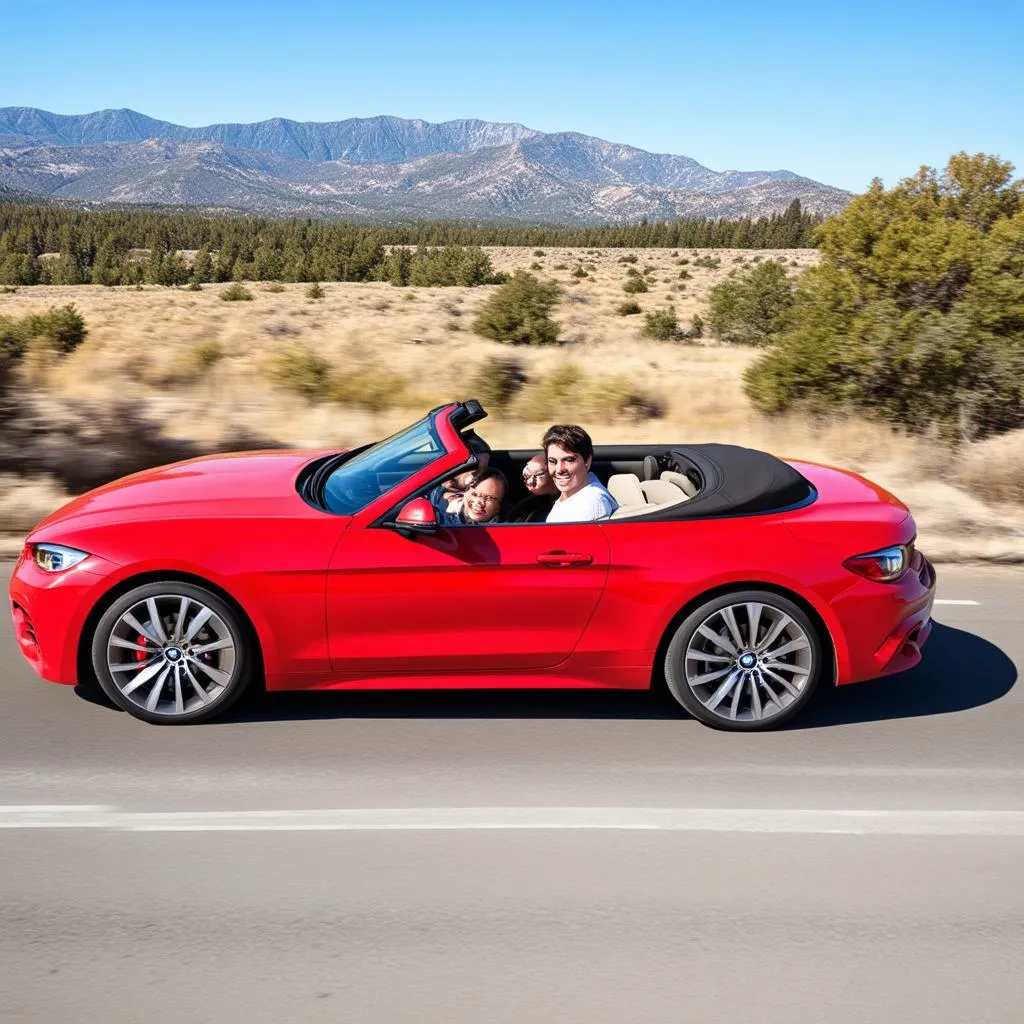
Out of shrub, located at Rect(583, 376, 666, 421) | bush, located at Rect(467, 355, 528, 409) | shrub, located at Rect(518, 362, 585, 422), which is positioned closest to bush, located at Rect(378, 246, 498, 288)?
bush, located at Rect(467, 355, 528, 409)

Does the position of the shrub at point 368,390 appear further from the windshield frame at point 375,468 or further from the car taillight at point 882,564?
the car taillight at point 882,564

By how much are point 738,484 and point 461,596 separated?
4.55 ft

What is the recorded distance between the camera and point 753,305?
37.5m

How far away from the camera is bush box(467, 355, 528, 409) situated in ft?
50.6

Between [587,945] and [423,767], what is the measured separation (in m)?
1.48

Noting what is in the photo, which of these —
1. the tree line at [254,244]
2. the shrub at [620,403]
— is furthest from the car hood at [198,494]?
the tree line at [254,244]

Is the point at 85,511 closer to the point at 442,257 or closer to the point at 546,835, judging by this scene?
the point at 546,835

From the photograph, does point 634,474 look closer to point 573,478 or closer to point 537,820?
point 573,478

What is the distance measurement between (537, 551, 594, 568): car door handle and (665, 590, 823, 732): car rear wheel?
53 centimetres

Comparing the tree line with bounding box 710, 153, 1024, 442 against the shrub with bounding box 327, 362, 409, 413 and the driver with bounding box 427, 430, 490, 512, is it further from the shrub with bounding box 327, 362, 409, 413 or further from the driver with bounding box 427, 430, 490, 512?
the driver with bounding box 427, 430, 490, 512

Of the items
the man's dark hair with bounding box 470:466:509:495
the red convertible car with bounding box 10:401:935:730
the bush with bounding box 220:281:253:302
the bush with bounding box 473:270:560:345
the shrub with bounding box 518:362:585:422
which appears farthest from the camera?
the bush with bounding box 220:281:253:302

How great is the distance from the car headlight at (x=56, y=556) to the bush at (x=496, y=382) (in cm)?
996

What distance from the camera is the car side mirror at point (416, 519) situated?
5074mm

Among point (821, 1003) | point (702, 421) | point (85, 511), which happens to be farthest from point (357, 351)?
point (821, 1003)
